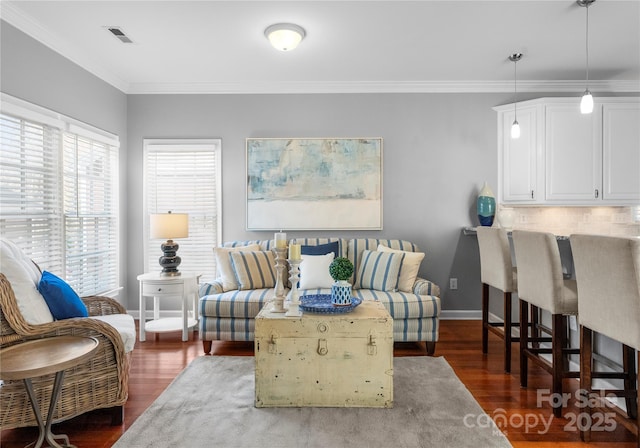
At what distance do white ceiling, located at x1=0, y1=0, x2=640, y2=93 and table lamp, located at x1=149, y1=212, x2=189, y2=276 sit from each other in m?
1.49

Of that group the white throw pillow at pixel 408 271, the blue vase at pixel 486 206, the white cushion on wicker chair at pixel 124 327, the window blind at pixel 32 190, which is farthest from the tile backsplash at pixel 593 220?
the window blind at pixel 32 190

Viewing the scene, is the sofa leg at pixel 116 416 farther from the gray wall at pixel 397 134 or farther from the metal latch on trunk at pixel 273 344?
the gray wall at pixel 397 134

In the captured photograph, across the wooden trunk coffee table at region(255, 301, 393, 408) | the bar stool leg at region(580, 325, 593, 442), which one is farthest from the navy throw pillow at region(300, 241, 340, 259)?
the bar stool leg at region(580, 325, 593, 442)

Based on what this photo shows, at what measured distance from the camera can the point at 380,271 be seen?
371 cm

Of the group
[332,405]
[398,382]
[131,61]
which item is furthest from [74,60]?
[398,382]

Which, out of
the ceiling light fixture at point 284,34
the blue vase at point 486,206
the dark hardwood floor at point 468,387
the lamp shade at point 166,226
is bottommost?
the dark hardwood floor at point 468,387

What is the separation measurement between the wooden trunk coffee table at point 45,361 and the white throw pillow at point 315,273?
193cm

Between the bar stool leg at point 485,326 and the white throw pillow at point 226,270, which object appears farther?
the white throw pillow at point 226,270

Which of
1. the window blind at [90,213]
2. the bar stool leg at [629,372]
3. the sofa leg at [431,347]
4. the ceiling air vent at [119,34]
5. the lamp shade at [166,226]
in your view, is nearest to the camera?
the bar stool leg at [629,372]

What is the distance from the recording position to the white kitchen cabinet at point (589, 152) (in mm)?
4133

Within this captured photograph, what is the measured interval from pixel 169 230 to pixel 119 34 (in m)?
1.70

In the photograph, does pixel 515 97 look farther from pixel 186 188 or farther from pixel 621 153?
pixel 186 188

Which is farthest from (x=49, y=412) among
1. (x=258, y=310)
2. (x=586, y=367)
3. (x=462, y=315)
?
(x=462, y=315)

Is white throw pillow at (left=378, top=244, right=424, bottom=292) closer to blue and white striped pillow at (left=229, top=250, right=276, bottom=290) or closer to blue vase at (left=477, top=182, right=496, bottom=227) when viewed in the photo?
blue vase at (left=477, top=182, right=496, bottom=227)
